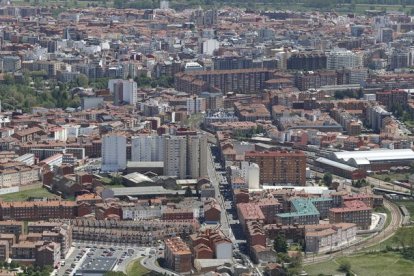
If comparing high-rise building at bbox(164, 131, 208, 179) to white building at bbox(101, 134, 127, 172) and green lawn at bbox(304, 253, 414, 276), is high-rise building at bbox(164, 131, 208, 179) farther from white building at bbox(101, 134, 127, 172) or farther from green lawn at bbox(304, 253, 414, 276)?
green lawn at bbox(304, 253, 414, 276)

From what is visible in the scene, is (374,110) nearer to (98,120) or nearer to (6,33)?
(98,120)

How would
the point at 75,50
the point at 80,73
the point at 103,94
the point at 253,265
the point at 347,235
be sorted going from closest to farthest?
the point at 253,265 → the point at 347,235 → the point at 103,94 → the point at 80,73 → the point at 75,50

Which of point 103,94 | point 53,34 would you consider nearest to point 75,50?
point 53,34

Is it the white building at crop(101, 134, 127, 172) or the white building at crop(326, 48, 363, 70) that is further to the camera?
the white building at crop(326, 48, 363, 70)

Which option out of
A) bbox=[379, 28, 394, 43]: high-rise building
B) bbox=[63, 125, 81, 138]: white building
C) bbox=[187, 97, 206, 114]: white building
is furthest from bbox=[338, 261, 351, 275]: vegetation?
bbox=[379, 28, 394, 43]: high-rise building

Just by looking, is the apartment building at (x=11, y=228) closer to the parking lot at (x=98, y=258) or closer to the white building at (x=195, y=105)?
the parking lot at (x=98, y=258)

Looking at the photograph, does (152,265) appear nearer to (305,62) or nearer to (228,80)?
(228,80)
